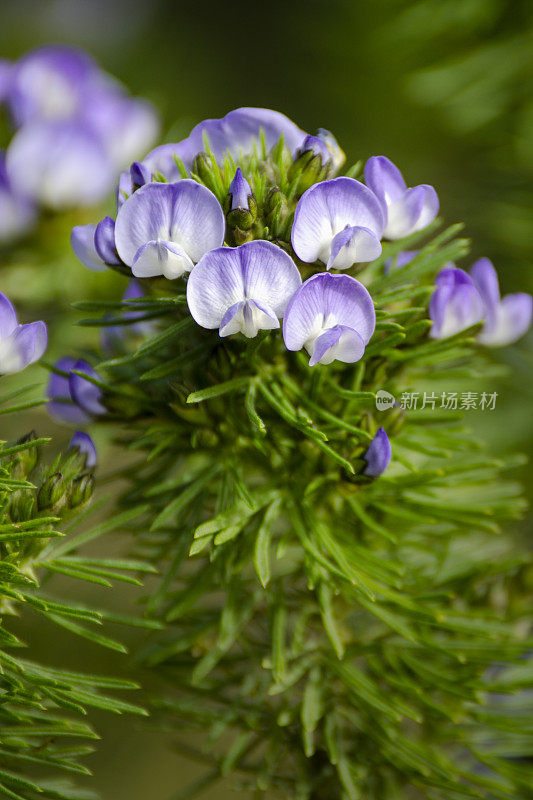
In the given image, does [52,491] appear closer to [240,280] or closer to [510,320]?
[240,280]

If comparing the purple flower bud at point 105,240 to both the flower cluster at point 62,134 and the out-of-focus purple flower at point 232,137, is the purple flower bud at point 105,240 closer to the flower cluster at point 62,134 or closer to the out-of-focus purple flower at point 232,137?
the out-of-focus purple flower at point 232,137

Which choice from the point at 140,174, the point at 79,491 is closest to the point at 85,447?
the point at 79,491

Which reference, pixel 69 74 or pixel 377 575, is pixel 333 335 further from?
pixel 69 74

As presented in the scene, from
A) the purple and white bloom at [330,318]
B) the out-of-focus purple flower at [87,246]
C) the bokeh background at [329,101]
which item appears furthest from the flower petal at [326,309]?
the bokeh background at [329,101]

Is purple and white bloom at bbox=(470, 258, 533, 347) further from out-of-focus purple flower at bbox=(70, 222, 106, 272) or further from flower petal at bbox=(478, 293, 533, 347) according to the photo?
out-of-focus purple flower at bbox=(70, 222, 106, 272)

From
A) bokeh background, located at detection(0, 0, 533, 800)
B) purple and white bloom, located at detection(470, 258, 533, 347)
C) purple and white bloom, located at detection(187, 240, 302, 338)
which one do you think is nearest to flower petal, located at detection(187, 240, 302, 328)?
purple and white bloom, located at detection(187, 240, 302, 338)

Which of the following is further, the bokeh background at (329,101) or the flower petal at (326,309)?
the bokeh background at (329,101)

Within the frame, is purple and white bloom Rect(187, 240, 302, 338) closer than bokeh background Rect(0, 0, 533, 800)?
Yes
